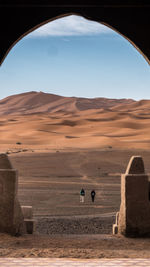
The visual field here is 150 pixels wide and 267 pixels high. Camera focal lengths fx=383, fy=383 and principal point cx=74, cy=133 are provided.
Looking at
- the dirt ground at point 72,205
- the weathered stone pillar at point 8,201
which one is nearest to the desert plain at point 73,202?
the dirt ground at point 72,205

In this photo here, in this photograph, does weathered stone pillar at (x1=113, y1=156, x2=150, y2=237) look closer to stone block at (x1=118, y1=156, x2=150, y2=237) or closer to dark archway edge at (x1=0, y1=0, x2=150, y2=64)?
stone block at (x1=118, y1=156, x2=150, y2=237)

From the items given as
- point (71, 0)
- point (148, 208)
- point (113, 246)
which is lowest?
point (113, 246)

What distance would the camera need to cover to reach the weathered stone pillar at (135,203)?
340 inches

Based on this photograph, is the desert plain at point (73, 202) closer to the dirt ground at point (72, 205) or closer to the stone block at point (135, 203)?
the dirt ground at point (72, 205)

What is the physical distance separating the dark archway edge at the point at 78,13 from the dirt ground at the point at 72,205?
3.18m

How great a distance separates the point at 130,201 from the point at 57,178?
21093 millimetres

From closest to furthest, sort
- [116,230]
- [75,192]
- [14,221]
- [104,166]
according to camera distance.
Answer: [14,221] → [116,230] → [75,192] → [104,166]

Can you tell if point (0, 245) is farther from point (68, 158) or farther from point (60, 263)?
point (68, 158)

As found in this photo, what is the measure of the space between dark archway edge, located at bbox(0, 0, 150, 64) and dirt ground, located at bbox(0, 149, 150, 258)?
10.4 feet

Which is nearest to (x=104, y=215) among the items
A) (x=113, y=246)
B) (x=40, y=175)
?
(x=113, y=246)

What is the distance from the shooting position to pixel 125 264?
5.15 m

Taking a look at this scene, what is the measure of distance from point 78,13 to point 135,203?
4853 mm

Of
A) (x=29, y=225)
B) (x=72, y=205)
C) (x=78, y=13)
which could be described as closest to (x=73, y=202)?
(x=72, y=205)

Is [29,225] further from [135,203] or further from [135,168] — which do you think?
[135,168]
